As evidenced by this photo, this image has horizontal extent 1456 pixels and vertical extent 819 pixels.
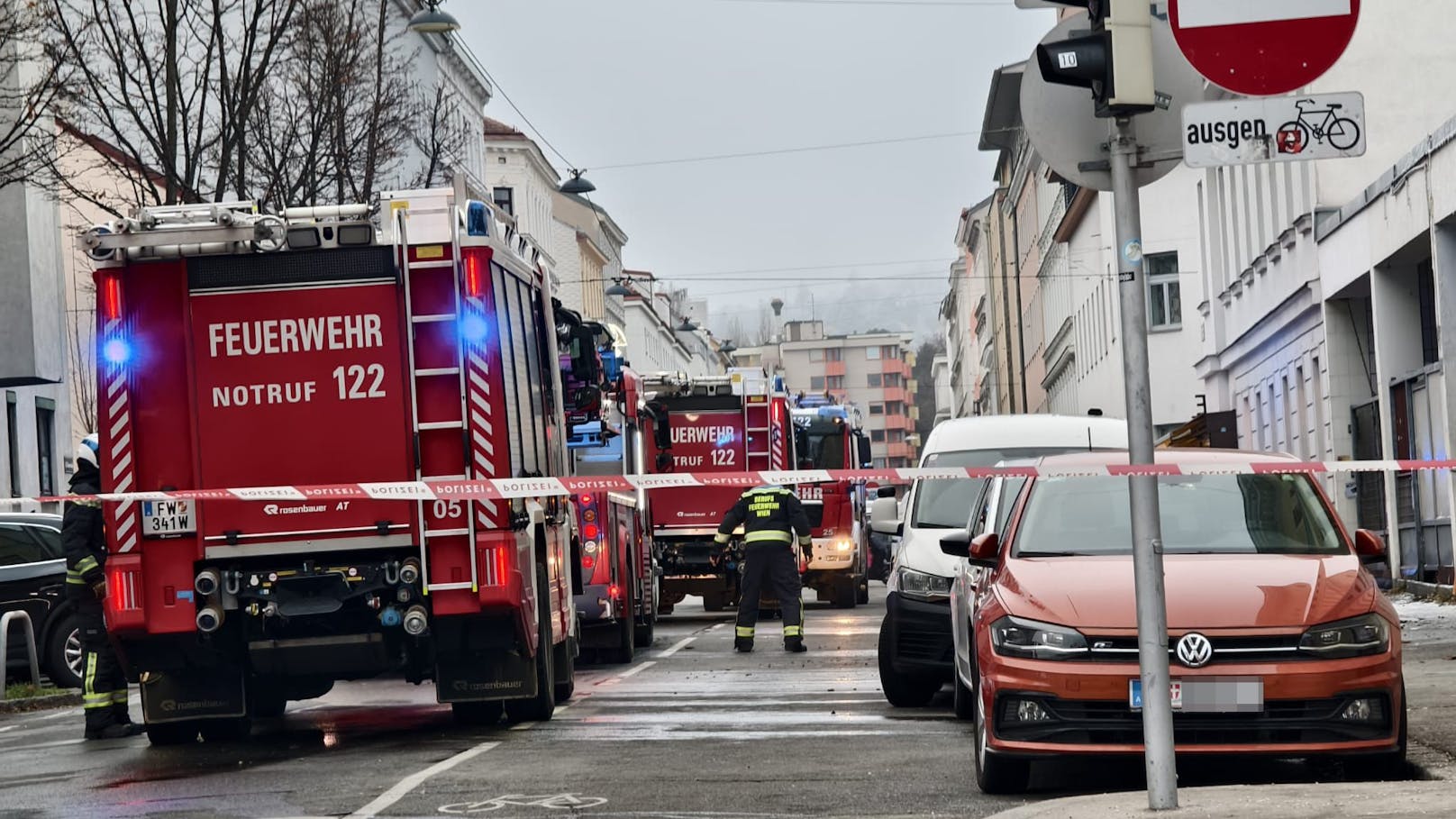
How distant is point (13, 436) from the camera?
44250mm

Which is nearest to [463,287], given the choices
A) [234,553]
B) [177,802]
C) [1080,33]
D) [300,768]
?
[234,553]

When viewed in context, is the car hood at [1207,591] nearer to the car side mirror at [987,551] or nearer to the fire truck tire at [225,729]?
the car side mirror at [987,551]

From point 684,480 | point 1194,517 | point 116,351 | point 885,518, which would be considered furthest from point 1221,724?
point 885,518

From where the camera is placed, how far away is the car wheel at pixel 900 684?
14.6 meters

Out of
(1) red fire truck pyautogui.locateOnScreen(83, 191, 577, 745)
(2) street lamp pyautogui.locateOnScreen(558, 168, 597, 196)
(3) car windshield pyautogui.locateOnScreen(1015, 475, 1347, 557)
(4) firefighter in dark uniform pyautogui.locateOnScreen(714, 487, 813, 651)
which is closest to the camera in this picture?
(3) car windshield pyautogui.locateOnScreen(1015, 475, 1347, 557)

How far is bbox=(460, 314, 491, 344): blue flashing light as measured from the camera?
13.6m

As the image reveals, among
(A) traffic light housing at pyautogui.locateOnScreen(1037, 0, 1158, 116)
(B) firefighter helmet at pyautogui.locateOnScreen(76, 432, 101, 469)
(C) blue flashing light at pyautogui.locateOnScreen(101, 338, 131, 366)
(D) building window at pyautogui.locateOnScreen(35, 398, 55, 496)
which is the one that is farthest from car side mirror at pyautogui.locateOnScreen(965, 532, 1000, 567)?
(D) building window at pyautogui.locateOnScreen(35, 398, 55, 496)

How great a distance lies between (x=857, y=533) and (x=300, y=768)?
85.6ft

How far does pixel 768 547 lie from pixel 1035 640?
537 inches

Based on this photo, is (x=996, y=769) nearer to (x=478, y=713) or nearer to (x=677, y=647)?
(x=478, y=713)

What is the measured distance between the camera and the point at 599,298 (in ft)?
Result: 380

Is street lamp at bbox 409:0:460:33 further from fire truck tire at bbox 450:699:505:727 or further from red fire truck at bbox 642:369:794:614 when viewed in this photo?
fire truck tire at bbox 450:699:505:727

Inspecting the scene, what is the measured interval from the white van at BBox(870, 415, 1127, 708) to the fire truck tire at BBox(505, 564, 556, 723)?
2.09 meters

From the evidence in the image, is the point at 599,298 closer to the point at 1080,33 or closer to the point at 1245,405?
the point at 1245,405
